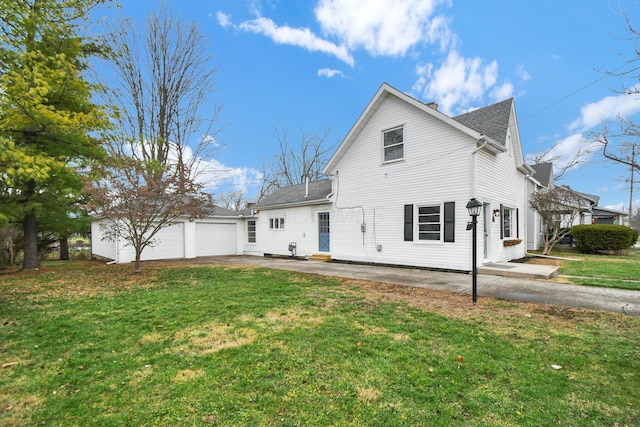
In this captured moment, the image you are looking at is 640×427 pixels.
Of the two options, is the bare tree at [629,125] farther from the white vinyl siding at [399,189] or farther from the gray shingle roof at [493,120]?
the gray shingle roof at [493,120]

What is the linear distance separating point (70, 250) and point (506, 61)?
91.1 feet

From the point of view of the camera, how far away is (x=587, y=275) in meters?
8.88

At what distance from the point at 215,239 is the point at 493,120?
15568 millimetres

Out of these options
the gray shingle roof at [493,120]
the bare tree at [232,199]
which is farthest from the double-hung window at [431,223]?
the bare tree at [232,199]

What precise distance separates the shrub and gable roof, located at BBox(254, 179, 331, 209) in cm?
1382

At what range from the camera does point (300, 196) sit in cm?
1633

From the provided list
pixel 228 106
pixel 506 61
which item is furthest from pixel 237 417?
pixel 228 106

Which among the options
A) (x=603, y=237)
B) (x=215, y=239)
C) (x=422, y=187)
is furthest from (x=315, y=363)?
(x=603, y=237)

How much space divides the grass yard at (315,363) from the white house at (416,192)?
4.66m

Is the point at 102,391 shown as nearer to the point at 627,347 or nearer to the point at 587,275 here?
the point at 627,347

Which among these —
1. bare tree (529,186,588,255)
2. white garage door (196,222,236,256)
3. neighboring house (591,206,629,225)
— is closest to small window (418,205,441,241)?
bare tree (529,186,588,255)

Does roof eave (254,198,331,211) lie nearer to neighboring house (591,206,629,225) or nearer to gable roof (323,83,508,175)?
gable roof (323,83,508,175)

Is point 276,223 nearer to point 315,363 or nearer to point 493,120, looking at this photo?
point 493,120

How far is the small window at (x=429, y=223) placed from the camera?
10352 millimetres
